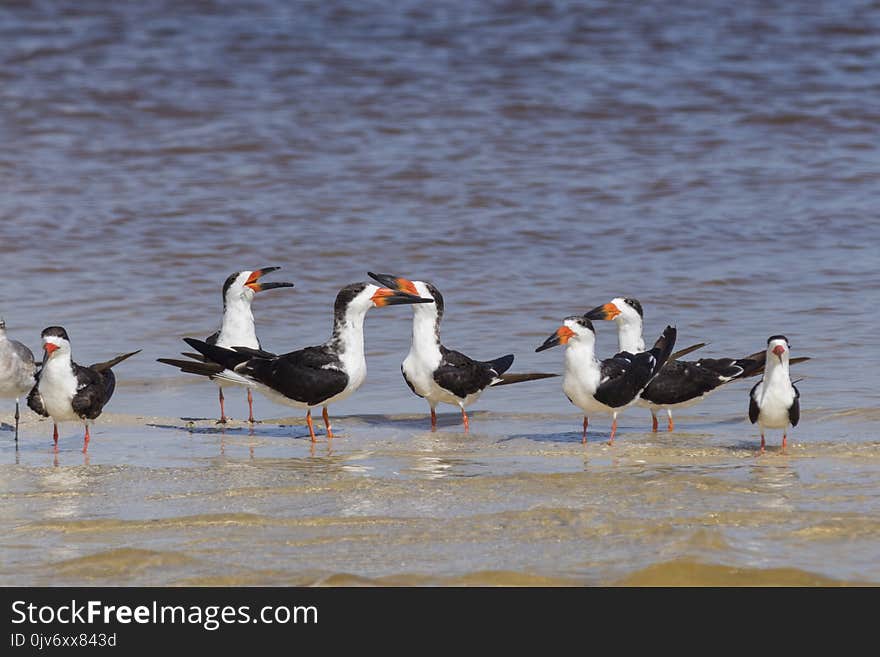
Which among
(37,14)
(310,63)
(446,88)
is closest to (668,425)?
(446,88)

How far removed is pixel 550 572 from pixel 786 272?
22.1 ft

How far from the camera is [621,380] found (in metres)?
7.92

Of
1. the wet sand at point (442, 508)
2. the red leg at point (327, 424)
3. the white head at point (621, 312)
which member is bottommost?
the wet sand at point (442, 508)

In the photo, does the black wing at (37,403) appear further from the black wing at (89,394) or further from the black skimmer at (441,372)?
the black skimmer at (441,372)

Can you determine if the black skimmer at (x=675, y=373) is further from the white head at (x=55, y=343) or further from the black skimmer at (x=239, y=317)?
the white head at (x=55, y=343)

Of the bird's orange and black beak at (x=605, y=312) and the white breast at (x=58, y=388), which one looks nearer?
the white breast at (x=58, y=388)

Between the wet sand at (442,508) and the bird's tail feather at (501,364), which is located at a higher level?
the bird's tail feather at (501,364)

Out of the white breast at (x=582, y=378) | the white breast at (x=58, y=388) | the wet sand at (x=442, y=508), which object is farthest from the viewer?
the white breast at (x=582, y=378)

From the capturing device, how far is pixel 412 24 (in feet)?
69.7

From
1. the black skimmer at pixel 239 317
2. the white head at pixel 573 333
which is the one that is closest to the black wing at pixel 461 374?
the white head at pixel 573 333

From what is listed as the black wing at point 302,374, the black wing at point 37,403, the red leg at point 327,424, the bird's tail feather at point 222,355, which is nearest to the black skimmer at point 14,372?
the black wing at point 37,403

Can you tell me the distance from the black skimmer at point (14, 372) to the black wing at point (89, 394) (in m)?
0.49

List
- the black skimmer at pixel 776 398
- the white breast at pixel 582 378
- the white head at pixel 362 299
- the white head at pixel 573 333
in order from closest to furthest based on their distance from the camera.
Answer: the black skimmer at pixel 776 398 < the white breast at pixel 582 378 < the white head at pixel 573 333 < the white head at pixel 362 299

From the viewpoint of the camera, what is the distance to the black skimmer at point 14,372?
8172mm
